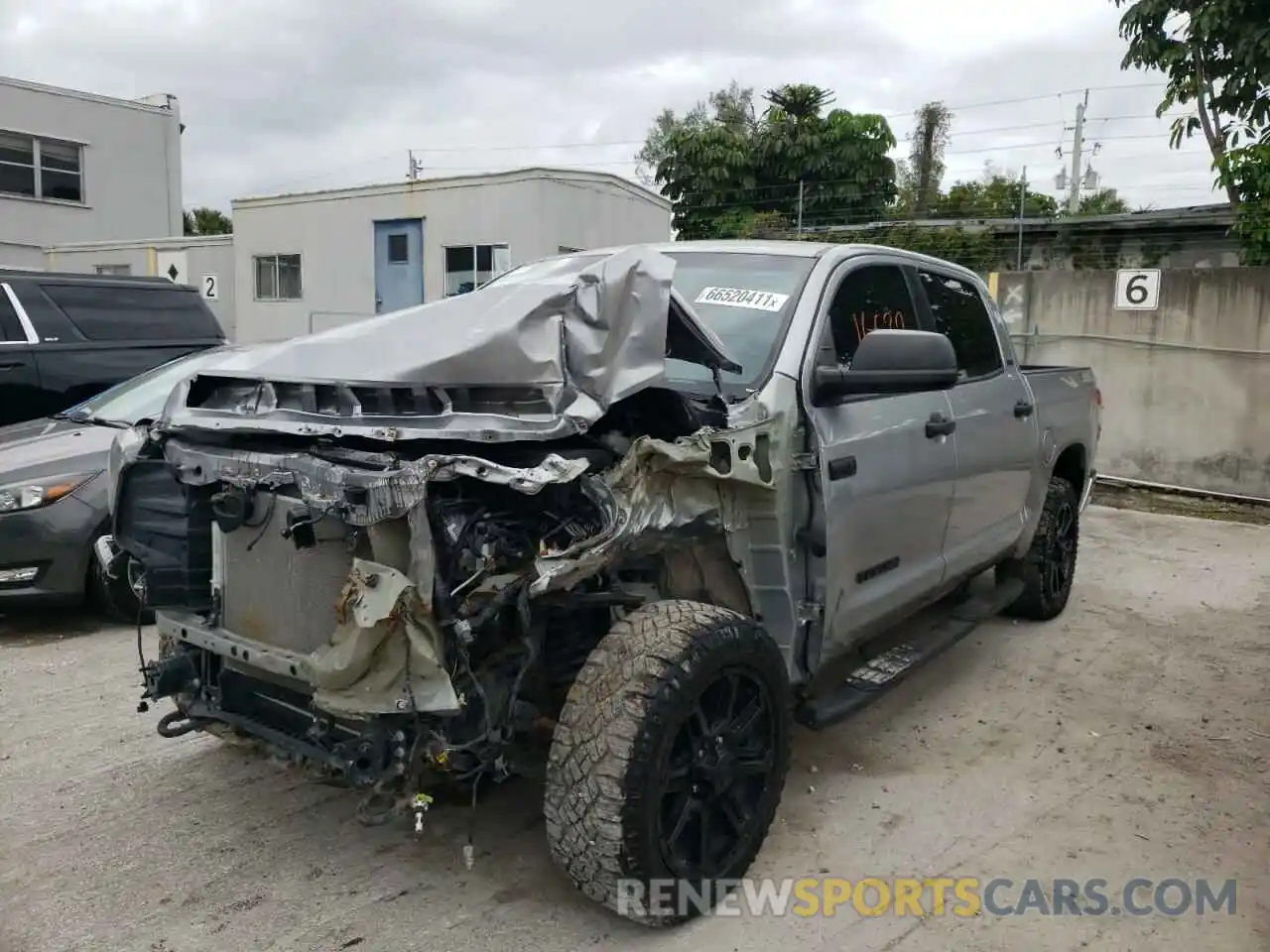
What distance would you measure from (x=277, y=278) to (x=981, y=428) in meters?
16.6

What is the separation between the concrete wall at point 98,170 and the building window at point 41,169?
14 centimetres

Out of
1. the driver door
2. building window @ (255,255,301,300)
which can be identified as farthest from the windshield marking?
Result: building window @ (255,255,301,300)

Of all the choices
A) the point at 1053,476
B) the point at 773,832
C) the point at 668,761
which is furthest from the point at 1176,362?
the point at 668,761

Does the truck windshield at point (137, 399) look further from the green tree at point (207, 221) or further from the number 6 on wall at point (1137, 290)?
the green tree at point (207, 221)

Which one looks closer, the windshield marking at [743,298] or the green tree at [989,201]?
the windshield marking at [743,298]

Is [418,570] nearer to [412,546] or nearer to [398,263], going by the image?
[412,546]

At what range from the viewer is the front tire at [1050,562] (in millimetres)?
5977

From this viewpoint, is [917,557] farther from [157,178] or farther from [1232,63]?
[157,178]

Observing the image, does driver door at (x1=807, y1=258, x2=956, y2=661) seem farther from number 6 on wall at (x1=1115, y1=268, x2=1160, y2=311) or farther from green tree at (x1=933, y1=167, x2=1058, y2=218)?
green tree at (x1=933, y1=167, x2=1058, y2=218)

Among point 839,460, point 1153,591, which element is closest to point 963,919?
point 839,460

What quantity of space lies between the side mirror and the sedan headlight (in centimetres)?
414

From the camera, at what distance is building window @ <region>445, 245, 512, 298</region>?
52.5 ft

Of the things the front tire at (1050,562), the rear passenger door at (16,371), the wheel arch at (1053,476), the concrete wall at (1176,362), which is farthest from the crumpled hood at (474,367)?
the concrete wall at (1176,362)

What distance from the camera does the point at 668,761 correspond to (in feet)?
9.60
